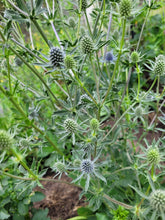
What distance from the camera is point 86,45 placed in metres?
0.97

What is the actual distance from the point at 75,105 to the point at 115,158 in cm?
77

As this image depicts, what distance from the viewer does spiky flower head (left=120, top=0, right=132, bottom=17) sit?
2.84ft

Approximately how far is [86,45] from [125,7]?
9.8 inches

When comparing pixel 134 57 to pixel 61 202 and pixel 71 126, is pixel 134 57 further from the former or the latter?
pixel 61 202

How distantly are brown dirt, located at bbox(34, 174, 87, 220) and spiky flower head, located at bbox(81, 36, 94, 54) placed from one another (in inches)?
62.9

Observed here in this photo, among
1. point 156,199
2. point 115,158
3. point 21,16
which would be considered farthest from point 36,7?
point 115,158

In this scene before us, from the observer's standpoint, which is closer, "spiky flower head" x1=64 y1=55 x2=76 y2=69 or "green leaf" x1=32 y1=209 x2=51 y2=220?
"spiky flower head" x1=64 y1=55 x2=76 y2=69

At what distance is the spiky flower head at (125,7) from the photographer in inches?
34.1

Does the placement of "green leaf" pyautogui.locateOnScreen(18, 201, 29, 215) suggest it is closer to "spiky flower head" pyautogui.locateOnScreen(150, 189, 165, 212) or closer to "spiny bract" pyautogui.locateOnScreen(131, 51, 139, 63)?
"spiky flower head" pyautogui.locateOnScreen(150, 189, 165, 212)

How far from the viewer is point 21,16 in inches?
37.8

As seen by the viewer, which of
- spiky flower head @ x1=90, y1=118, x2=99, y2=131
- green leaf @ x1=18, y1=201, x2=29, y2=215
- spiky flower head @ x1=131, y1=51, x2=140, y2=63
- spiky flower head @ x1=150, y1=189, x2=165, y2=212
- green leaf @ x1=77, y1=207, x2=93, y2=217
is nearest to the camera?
spiky flower head @ x1=150, y1=189, x2=165, y2=212

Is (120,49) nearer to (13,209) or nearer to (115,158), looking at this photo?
(115,158)

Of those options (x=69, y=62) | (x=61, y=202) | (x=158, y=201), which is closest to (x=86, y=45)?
(x=69, y=62)

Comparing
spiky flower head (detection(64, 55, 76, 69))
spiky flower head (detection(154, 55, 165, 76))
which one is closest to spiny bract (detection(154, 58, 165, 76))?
spiky flower head (detection(154, 55, 165, 76))
